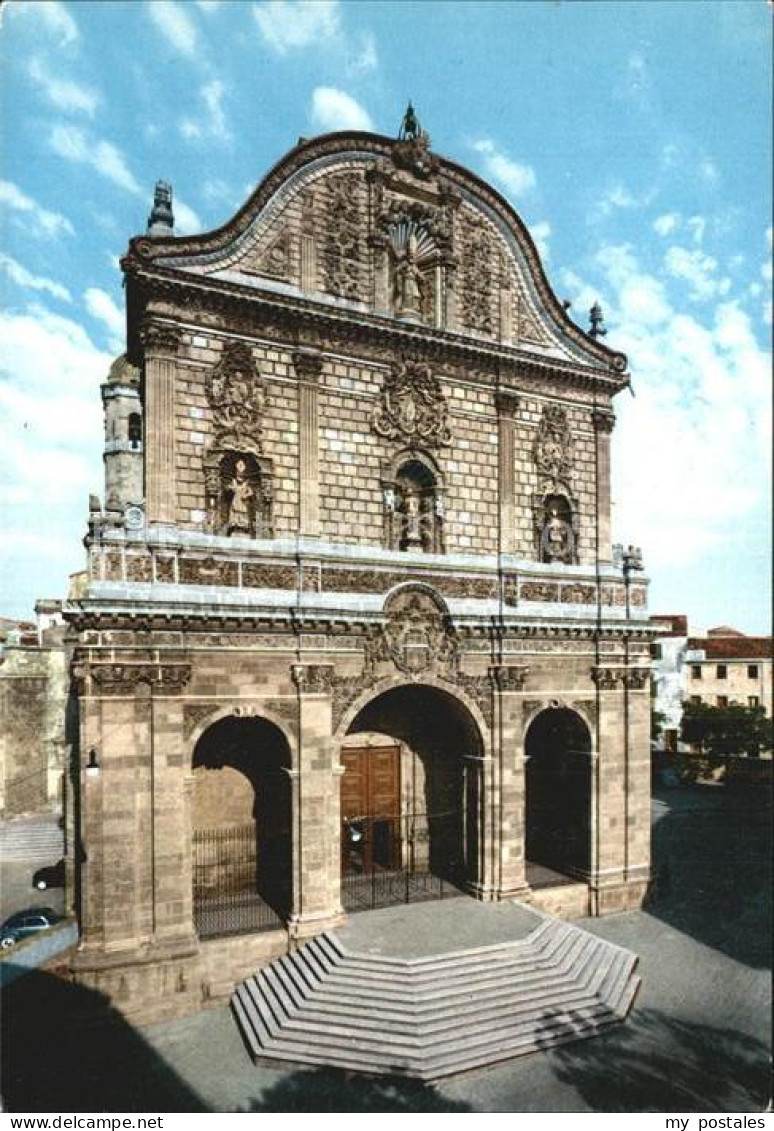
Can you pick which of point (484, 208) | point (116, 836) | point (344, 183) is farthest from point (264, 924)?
point (484, 208)

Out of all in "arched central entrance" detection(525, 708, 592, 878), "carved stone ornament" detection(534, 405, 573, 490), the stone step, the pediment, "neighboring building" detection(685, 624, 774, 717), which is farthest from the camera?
"neighboring building" detection(685, 624, 774, 717)

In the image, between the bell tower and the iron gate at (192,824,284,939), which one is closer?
the iron gate at (192,824,284,939)

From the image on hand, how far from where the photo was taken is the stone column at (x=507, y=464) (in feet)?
65.2

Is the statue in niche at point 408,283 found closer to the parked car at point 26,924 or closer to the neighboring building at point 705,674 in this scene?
the parked car at point 26,924

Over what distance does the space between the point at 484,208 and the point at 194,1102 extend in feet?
69.8

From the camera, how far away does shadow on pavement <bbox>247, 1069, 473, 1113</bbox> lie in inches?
468

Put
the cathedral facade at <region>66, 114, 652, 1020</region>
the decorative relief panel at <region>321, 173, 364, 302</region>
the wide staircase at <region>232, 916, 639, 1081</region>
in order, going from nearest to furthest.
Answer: the wide staircase at <region>232, 916, 639, 1081</region>
the cathedral facade at <region>66, 114, 652, 1020</region>
the decorative relief panel at <region>321, 173, 364, 302</region>

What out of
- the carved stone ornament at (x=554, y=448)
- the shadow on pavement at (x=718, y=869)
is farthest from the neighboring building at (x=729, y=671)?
the carved stone ornament at (x=554, y=448)

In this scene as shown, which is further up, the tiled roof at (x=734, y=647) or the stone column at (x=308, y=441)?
the stone column at (x=308, y=441)

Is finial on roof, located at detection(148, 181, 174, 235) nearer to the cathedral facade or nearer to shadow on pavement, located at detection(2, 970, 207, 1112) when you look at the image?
the cathedral facade

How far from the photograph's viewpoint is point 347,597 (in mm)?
17484

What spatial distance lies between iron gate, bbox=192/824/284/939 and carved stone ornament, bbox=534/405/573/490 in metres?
12.3

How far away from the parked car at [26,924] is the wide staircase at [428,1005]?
772 centimetres

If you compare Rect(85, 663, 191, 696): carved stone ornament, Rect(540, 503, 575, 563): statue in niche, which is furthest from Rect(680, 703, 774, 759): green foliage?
Rect(85, 663, 191, 696): carved stone ornament
